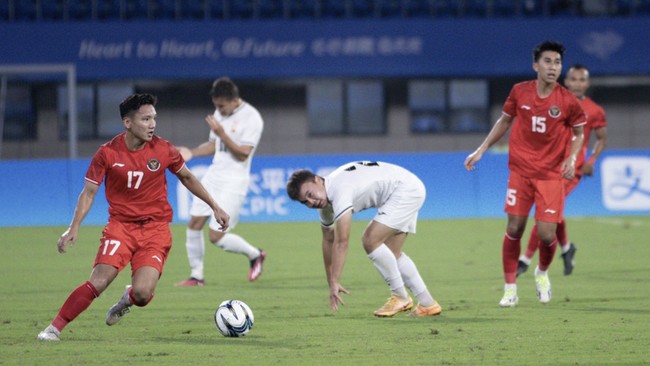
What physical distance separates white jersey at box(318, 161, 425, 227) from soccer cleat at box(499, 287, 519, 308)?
3.91 ft

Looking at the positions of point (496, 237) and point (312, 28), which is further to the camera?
point (312, 28)

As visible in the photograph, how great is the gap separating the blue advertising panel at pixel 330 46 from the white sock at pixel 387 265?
18.9 meters

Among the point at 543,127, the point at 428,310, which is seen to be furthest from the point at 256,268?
the point at 543,127

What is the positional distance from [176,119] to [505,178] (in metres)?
11.6

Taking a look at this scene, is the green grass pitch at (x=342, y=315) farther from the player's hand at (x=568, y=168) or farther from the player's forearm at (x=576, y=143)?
the player's forearm at (x=576, y=143)

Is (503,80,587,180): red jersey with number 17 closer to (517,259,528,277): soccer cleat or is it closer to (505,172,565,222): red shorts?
(505,172,565,222): red shorts

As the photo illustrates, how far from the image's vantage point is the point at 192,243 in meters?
12.1

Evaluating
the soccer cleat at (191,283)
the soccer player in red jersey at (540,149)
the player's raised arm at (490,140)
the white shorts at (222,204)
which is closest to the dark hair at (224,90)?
the white shorts at (222,204)

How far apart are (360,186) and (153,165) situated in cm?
163

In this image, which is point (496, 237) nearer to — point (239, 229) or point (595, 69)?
point (239, 229)

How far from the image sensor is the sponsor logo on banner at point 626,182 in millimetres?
20312

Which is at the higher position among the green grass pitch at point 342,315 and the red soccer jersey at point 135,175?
the red soccer jersey at point 135,175

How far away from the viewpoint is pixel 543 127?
981 cm

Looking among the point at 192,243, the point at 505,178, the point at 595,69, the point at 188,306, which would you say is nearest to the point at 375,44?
the point at 595,69
